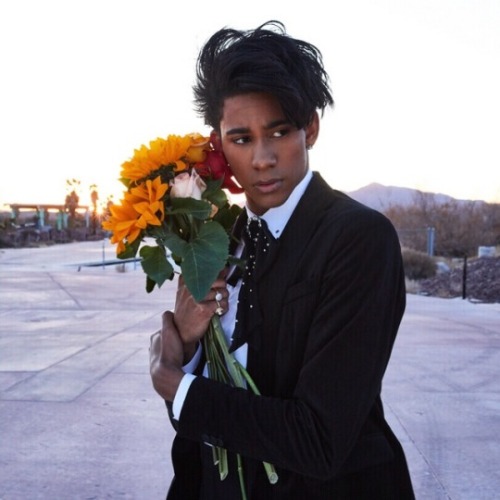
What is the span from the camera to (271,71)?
52.1 inches

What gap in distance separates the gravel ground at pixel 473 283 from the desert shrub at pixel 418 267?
0.37 metres

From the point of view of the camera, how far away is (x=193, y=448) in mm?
1549

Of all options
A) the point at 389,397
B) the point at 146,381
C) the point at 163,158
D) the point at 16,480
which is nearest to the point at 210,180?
the point at 163,158

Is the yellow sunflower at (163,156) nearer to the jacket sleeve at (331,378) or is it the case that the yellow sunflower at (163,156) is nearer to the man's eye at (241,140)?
the man's eye at (241,140)

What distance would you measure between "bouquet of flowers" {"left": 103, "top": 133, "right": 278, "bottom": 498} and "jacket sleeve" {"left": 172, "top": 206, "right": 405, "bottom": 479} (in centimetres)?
13

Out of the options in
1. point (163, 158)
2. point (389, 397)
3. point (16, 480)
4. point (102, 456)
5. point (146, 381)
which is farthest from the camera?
point (146, 381)

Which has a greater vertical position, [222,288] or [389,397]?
[222,288]

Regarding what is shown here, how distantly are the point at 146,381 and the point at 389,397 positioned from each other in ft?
5.82

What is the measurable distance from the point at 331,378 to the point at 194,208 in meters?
0.44

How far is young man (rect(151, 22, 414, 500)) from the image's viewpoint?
46.3 inches

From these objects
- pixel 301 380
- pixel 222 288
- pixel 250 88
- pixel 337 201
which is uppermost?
pixel 250 88

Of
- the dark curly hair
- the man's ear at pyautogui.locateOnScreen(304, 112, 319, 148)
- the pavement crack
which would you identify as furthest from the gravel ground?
the dark curly hair

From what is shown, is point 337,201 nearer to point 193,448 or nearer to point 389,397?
point 193,448

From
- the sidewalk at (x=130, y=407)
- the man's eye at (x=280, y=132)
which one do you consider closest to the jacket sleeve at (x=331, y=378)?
the man's eye at (x=280, y=132)
